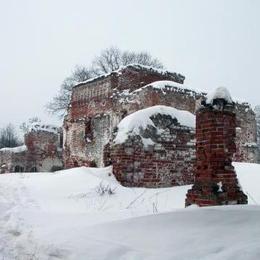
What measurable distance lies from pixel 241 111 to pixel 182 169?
30.5 ft

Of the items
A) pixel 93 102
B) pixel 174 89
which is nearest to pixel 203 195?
pixel 174 89

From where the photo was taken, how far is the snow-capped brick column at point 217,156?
5852 millimetres

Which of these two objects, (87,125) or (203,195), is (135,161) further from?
(87,125)

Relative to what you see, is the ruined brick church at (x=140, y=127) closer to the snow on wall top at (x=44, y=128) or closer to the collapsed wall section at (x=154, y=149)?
the collapsed wall section at (x=154, y=149)

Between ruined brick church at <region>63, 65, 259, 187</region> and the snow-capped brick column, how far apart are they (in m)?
2.59

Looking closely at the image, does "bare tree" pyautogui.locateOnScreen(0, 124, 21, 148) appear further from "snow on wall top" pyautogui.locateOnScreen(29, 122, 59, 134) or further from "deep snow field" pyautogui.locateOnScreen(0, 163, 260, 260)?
"deep snow field" pyautogui.locateOnScreen(0, 163, 260, 260)

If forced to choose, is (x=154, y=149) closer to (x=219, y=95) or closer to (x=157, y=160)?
(x=157, y=160)

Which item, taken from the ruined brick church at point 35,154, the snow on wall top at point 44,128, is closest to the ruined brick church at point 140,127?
the ruined brick church at point 35,154

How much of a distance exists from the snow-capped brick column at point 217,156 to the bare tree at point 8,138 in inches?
2074

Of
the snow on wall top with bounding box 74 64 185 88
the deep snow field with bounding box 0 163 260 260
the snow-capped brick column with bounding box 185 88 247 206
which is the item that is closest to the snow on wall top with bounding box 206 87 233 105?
the snow-capped brick column with bounding box 185 88 247 206

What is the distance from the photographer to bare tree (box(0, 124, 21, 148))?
56.7 meters

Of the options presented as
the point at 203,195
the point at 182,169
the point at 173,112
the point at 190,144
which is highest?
the point at 173,112

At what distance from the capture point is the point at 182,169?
30.0 ft

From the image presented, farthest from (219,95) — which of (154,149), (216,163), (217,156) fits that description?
(154,149)
